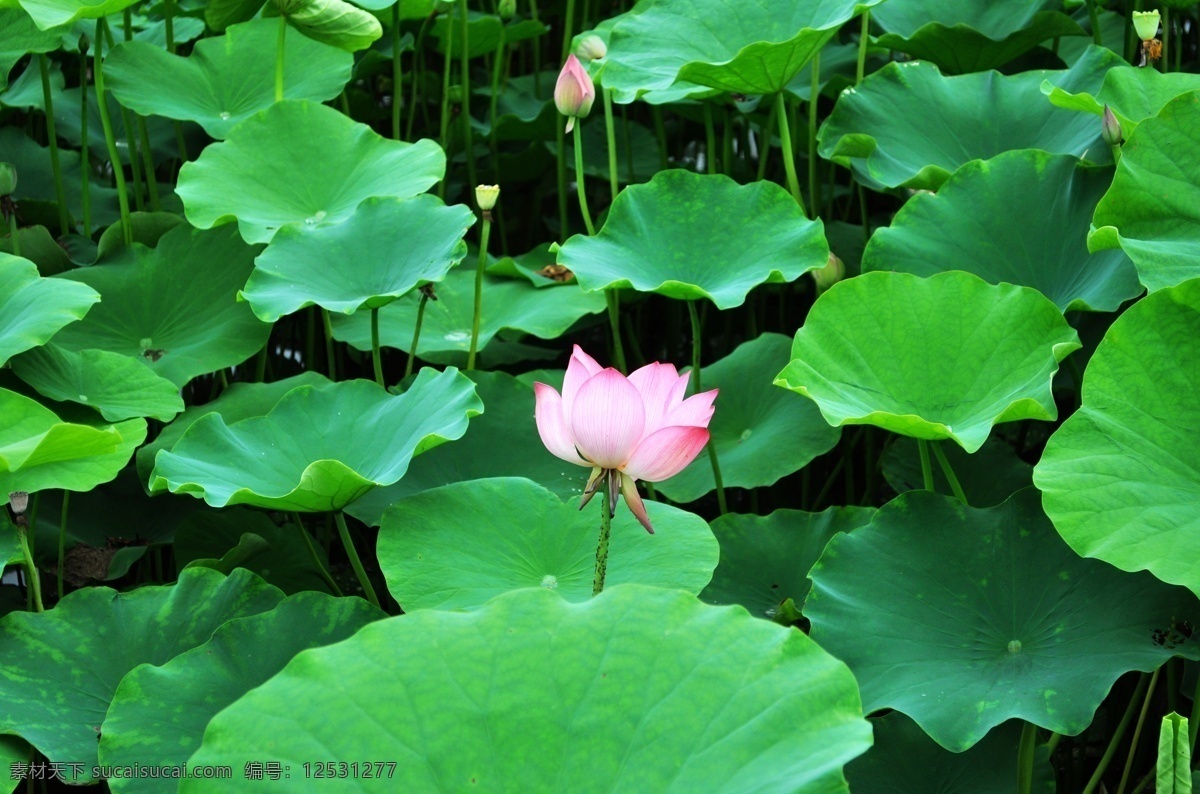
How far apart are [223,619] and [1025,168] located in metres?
1.14

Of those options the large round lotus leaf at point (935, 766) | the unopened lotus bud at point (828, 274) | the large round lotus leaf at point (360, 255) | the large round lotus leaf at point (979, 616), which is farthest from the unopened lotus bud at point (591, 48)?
the large round lotus leaf at point (935, 766)

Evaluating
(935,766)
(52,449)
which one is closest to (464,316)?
(52,449)

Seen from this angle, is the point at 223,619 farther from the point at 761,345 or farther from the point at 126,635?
the point at 761,345

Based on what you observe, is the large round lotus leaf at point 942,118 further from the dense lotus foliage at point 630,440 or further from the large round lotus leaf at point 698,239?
the large round lotus leaf at point 698,239

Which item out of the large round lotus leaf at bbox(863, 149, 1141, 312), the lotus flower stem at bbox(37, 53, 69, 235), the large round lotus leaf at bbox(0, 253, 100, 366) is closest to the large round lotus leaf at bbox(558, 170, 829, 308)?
the large round lotus leaf at bbox(863, 149, 1141, 312)

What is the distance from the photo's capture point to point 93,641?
1180 mm

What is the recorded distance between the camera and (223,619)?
119 cm

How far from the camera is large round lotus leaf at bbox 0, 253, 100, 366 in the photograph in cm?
138

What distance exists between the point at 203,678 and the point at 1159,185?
3.79 ft

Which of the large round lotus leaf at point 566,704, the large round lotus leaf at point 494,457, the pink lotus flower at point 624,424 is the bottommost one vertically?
the large round lotus leaf at point 494,457

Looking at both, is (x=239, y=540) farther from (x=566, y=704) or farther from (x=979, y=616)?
(x=979, y=616)

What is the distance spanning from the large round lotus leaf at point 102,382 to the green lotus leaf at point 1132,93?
4.09 feet

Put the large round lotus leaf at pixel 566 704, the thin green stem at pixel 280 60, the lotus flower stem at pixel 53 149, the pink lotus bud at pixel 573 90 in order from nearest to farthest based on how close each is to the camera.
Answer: the large round lotus leaf at pixel 566 704, the pink lotus bud at pixel 573 90, the thin green stem at pixel 280 60, the lotus flower stem at pixel 53 149

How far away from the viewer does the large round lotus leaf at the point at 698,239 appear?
1507 mm
